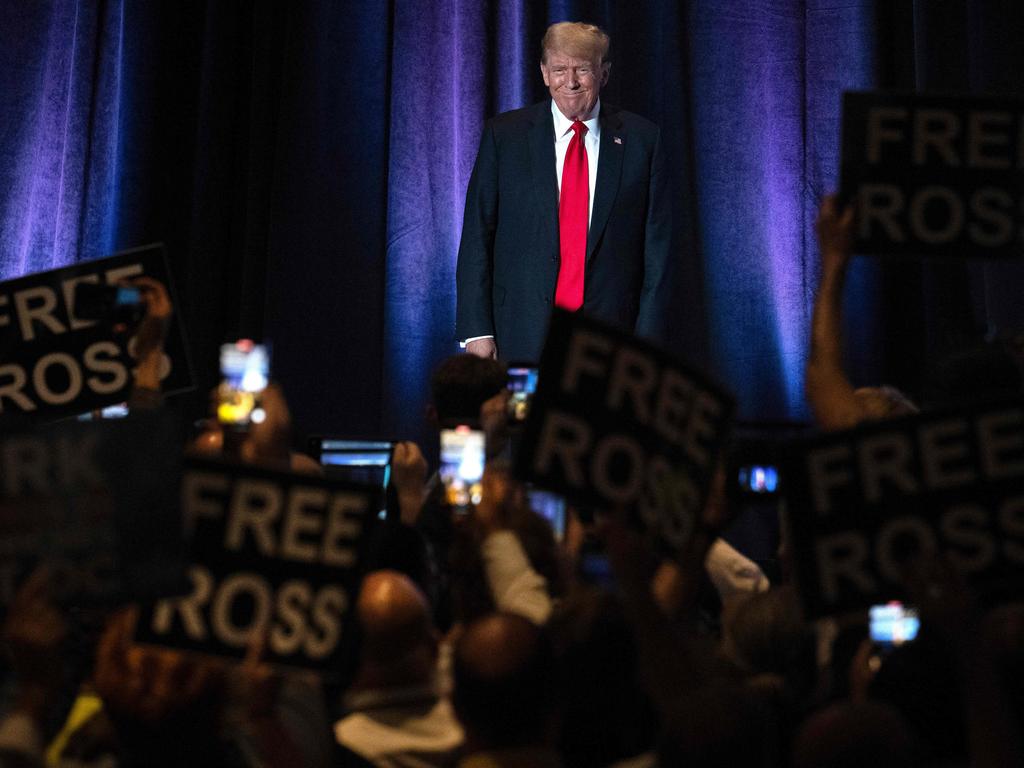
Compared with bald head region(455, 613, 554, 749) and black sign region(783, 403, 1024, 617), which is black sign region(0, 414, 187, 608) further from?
black sign region(783, 403, 1024, 617)

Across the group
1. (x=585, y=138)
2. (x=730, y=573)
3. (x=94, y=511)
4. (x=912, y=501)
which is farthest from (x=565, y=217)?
(x=94, y=511)

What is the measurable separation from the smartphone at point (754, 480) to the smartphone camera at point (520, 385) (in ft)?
2.34

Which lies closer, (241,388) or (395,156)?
(241,388)

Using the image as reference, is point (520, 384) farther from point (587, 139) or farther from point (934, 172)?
point (587, 139)

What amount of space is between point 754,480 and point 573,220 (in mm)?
2397

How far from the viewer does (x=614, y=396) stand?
2221mm

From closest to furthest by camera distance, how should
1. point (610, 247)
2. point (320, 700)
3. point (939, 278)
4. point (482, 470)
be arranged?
1. point (320, 700)
2. point (482, 470)
3. point (610, 247)
4. point (939, 278)

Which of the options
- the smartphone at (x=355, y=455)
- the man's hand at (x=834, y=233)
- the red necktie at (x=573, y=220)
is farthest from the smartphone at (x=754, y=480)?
the red necktie at (x=573, y=220)

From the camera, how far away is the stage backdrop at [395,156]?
5.38 metres

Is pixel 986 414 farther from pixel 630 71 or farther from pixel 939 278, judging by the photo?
pixel 630 71

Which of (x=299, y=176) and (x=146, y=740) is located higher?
(x=299, y=176)

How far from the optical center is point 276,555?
2.06 meters

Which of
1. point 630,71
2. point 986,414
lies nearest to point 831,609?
point 986,414

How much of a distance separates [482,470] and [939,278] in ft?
10.6
